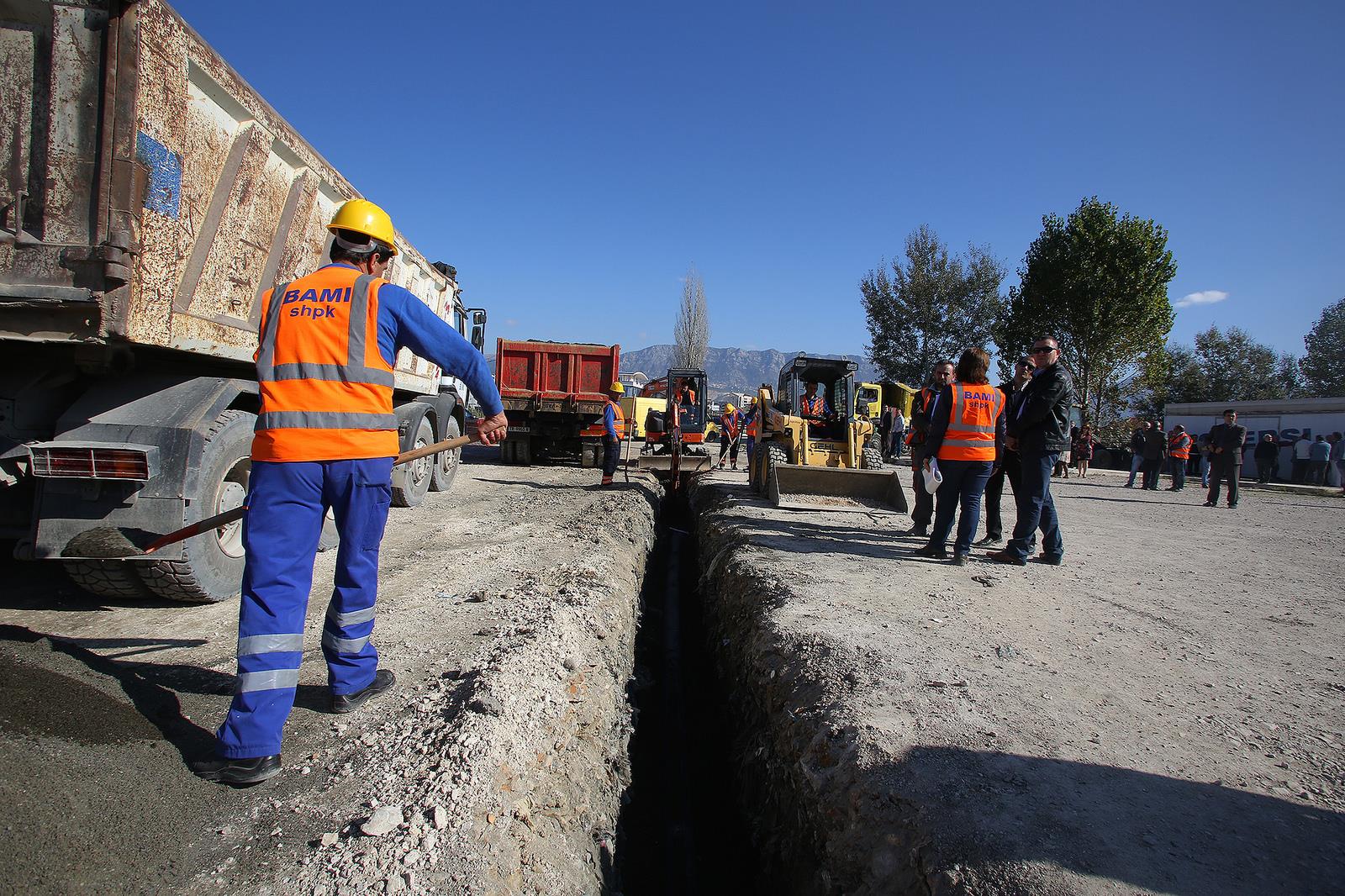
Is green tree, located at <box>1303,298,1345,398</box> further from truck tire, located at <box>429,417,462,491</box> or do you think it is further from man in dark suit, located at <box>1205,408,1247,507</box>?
truck tire, located at <box>429,417,462,491</box>

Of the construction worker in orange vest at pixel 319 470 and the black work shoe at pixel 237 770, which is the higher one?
the construction worker in orange vest at pixel 319 470

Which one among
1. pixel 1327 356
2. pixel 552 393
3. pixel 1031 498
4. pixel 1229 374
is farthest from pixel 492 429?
pixel 1327 356

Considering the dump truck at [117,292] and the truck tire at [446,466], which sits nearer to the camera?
the dump truck at [117,292]

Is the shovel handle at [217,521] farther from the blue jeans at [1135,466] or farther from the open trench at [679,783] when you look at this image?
the blue jeans at [1135,466]

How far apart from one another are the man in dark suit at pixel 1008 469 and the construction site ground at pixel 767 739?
117 cm

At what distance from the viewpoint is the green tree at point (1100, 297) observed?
22562mm

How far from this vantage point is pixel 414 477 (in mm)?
7457

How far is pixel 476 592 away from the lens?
4266 millimetres

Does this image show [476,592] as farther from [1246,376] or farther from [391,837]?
[1246,376]

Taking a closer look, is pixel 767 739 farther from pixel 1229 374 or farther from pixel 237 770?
pixel 1229 374

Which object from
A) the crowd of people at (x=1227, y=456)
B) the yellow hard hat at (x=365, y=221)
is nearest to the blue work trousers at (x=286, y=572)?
the yellow hard hat at (x=365, y=221)

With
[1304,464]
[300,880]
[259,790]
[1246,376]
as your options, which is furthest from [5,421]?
[1246,376]

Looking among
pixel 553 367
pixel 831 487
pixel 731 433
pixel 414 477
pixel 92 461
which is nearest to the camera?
pixel 92 461

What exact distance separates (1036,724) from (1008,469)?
3879 mm
